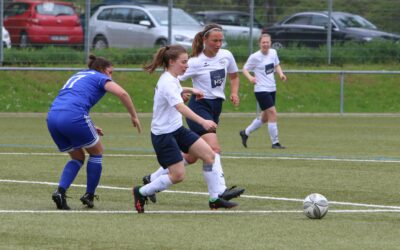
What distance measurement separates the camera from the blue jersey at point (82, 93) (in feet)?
36.2

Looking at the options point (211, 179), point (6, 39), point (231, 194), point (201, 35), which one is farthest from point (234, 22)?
point (231, 194)

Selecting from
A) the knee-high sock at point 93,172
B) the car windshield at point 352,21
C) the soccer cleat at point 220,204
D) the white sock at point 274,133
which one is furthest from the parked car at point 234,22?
the soccer cleat at point 220,204

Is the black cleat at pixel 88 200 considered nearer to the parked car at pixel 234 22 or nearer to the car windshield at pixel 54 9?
the car windshield at pixel 54 9

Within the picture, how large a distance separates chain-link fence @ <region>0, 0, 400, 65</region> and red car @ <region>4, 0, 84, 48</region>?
0.09 feet

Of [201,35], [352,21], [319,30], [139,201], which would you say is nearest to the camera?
[139,201]

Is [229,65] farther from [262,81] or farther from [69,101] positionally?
[262,81]

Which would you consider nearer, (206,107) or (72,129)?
(72,129)

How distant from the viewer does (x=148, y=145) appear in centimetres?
1967

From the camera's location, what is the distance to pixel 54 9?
30.5 meters

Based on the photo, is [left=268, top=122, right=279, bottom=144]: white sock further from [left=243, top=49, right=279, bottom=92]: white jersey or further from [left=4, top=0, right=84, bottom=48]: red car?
[left=4, top=0, right=84, bottom=48]: red car

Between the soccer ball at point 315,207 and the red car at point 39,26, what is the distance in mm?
20262

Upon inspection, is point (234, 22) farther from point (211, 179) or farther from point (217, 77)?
point (211, 179)

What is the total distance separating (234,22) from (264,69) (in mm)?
11781

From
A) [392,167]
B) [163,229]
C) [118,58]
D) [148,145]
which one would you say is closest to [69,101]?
[163,229]
